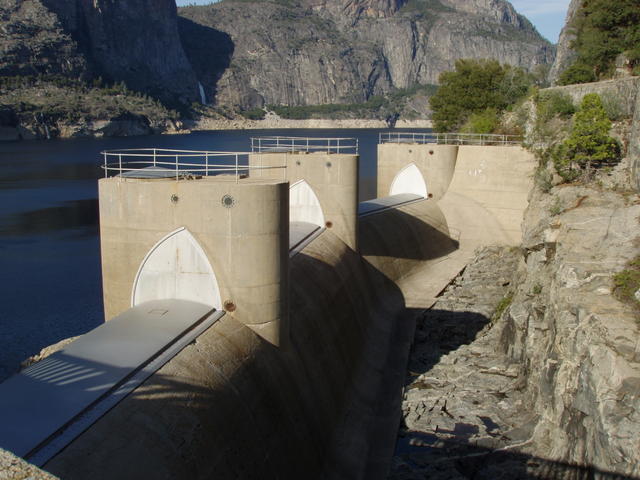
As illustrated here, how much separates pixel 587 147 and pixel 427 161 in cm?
1408

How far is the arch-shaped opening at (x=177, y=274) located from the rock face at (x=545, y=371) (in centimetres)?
741

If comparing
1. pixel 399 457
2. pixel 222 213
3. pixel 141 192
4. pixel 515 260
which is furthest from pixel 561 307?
pixel 515 260

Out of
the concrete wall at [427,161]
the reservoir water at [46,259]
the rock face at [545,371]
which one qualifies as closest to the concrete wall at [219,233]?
the rock face at [545,371]

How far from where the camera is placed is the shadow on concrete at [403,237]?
3488 cm

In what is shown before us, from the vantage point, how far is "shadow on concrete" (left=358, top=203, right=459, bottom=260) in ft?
114

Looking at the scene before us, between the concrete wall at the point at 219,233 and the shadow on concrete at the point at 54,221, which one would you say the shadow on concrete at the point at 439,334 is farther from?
the shadow on concrete at the point at 54,221

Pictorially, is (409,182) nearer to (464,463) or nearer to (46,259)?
(46,259)

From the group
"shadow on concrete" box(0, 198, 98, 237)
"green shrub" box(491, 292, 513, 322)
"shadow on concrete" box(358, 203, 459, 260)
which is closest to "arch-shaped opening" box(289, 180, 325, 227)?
"shadow on concrete" box(358, 203, 459, 260)

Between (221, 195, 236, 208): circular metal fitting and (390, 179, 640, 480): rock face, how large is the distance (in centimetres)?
876

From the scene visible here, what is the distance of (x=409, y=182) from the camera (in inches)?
1777

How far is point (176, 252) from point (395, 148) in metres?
29.4

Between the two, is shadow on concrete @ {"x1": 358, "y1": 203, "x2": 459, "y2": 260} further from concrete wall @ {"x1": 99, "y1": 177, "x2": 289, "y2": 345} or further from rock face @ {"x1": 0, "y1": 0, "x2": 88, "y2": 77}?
rock face @ {"x1": 0, "y1": 0, "x2": 88, "y2": 77}

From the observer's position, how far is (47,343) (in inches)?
1193

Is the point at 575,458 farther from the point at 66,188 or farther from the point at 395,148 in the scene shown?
the point at 66,188
